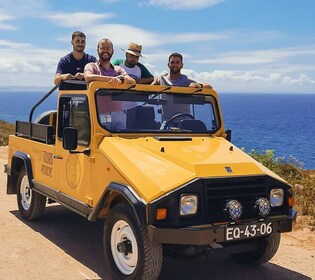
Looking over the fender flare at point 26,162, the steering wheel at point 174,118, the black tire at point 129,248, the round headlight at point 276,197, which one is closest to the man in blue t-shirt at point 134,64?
the steering wheel at point 174,118

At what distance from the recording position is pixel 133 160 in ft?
14.7

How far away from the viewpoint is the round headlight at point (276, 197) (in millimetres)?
4531

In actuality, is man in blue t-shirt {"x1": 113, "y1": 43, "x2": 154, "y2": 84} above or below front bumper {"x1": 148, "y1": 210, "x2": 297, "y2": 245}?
above

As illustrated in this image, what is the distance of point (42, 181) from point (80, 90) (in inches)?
69.0

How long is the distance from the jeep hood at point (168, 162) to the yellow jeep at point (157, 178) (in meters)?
0.01

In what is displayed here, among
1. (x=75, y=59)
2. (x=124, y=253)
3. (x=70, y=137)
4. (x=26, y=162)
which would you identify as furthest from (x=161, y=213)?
(x=75, y=59)

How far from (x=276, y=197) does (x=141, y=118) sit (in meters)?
1.87

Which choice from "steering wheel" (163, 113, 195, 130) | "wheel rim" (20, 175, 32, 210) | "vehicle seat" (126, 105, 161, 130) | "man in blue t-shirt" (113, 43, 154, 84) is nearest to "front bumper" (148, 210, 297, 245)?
"vehicle seat" (126, 105, 161, 130)

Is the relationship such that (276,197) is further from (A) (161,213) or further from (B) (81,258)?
(B) (81,258)

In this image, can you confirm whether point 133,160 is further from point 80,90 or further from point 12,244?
point 12,244

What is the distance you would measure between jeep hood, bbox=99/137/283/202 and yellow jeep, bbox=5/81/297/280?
1cm

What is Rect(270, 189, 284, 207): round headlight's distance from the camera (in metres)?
4.53

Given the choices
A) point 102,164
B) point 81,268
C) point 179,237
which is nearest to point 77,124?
point 102,164

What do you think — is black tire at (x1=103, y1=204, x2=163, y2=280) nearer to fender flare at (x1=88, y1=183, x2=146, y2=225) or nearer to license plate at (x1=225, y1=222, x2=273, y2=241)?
fender flare at (x1=88, y1=183, x2=146, y2=225)
